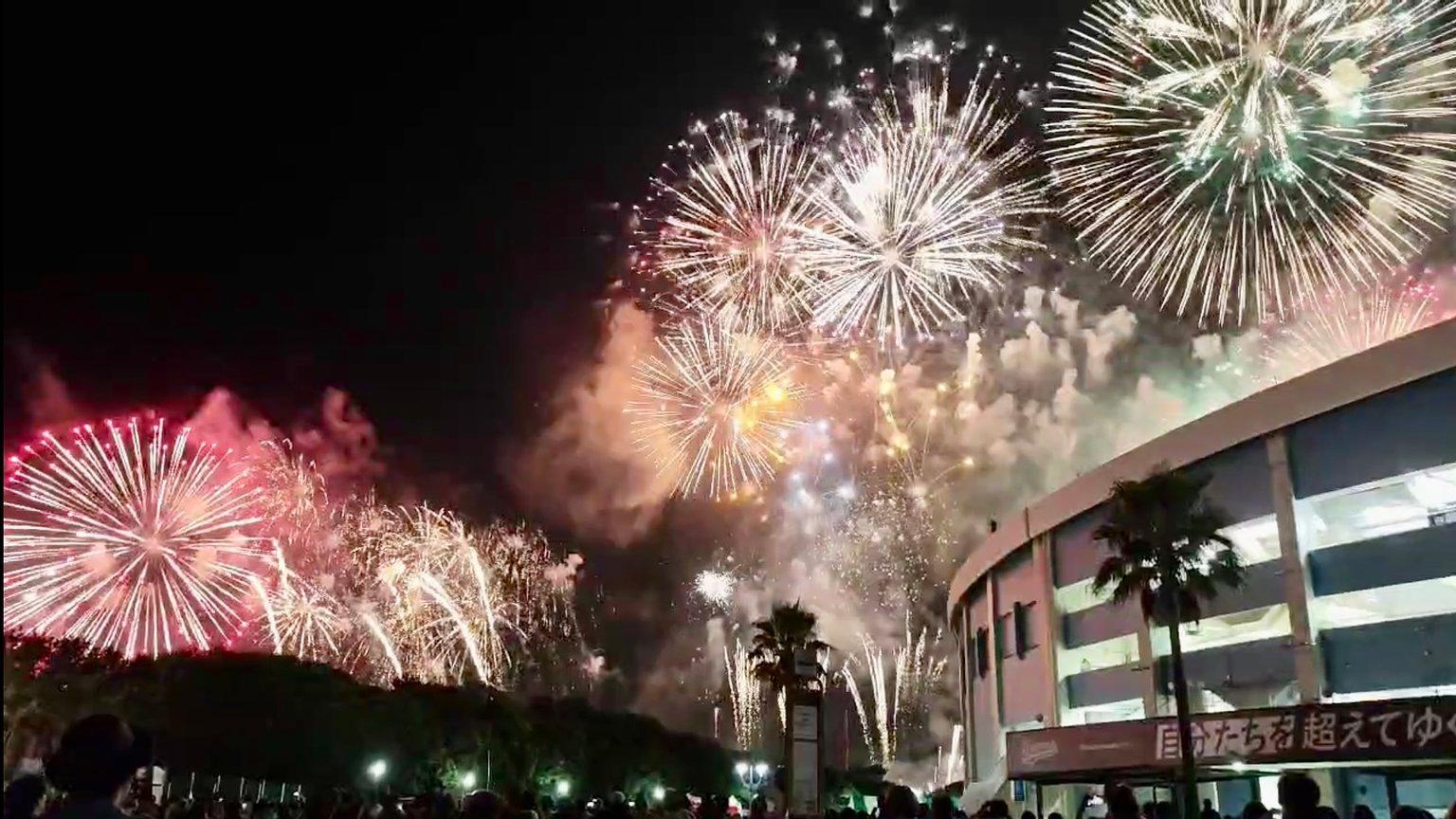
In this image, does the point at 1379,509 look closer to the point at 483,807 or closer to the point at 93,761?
the point at 483,807

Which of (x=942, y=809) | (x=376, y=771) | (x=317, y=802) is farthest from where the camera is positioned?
(x=376, y=771)

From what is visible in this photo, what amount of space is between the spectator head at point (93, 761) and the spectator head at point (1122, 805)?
8.31m

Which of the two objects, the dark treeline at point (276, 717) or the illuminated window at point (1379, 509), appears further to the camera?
the dark treeline at point (276, 717)

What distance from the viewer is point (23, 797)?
6914mm

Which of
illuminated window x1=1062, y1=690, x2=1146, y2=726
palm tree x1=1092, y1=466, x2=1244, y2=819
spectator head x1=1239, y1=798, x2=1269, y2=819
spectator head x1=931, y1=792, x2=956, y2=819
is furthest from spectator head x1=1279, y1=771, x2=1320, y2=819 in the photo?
illuminated window x1=1062, y1=690, x2=1146, y2=726

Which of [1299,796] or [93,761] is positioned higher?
[93,761]

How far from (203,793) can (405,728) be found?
15.0m

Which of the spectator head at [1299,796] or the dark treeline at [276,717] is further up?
the dark treeline at [276,717]

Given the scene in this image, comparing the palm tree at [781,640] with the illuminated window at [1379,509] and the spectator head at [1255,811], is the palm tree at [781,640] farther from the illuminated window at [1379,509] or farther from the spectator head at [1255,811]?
the spectator head at [1255,811]

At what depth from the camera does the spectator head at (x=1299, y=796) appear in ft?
20.8

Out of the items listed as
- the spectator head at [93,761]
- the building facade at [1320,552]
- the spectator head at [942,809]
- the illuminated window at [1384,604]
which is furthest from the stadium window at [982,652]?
the spectator head at [93,761]

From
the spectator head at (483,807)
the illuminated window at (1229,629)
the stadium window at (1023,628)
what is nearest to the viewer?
the spectator head at (483,807)

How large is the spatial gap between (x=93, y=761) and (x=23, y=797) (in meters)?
3.33

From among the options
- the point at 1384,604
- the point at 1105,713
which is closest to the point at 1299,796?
the point at 1384,604
